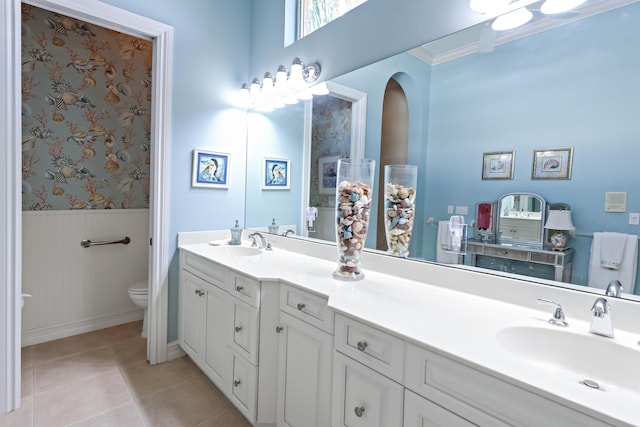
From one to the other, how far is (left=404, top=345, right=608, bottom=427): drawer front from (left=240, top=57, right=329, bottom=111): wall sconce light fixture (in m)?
1.70

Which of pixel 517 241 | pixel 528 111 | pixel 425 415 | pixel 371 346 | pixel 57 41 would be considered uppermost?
pixel 57 41

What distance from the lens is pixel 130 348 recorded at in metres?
2.47

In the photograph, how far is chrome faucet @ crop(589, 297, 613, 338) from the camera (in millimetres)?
962

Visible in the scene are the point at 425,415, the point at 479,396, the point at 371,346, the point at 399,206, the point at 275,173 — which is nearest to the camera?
the point at 479,396

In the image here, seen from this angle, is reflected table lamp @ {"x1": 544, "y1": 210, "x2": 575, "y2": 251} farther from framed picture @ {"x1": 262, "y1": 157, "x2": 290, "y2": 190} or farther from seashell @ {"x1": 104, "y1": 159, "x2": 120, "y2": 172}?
seashell @ {"x1": 104, "y1": 159, "x2": 120, "y2": 172}

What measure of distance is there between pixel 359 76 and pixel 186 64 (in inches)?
50.6

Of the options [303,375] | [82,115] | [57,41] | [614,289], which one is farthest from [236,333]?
[57,41]

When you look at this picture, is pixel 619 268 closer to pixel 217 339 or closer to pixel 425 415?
pixel 425 415

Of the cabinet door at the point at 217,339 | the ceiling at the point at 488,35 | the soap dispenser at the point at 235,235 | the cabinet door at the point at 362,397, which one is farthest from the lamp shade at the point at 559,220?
the soap dispenser at the point at 235,235

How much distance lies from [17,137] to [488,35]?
2358mm

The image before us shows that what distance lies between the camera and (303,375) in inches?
53.9

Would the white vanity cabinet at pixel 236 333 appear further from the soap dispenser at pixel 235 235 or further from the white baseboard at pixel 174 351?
the soap dispenser at pixel 235 235

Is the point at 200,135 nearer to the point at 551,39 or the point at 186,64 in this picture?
the point at 186,64

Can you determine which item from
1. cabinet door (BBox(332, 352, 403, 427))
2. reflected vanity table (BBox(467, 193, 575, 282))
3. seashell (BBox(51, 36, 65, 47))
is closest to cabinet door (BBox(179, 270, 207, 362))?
cabinet door (BBox(332, 352, 403, 427))
